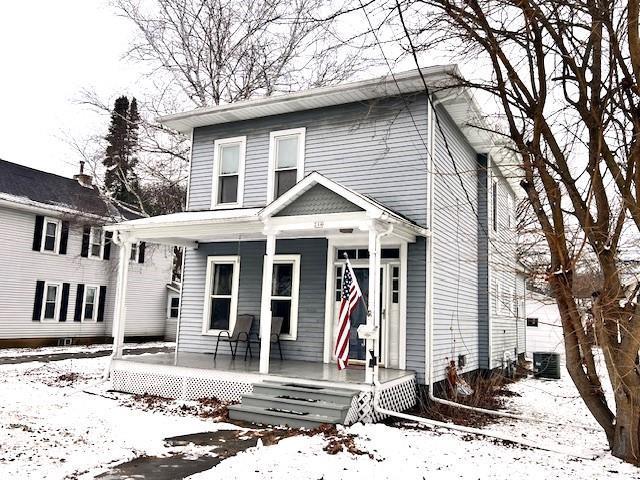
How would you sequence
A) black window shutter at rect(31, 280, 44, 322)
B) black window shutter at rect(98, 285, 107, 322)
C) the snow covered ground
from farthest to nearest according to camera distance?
1. black window shutter at rect(98, 285, 107, 322)
2. black window shutter at rect(31, 280, 44, 322)
3. the snow covered ground

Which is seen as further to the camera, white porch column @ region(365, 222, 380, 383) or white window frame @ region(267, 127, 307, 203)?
white window frame @ region(267, 127, 307, 203)

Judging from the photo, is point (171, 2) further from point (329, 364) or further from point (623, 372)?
point (623, 372)

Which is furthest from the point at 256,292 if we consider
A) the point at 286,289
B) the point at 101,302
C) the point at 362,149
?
the point at 101,302

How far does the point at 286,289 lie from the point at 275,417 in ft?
11.7

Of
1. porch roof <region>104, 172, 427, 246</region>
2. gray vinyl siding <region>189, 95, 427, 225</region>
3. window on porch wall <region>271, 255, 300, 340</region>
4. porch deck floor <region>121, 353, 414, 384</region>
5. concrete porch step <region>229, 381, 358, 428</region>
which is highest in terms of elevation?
gray vinyl siding <region>189, 95, 427, 225</region>

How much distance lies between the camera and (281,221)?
8578 millimetres

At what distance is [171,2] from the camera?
18.2m

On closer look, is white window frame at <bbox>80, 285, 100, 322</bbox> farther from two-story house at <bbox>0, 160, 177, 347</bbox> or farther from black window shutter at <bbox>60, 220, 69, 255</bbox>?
black window shutter at <bbox>60, 220, 69, 255</bbox>

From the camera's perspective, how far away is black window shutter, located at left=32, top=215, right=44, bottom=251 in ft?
61.1

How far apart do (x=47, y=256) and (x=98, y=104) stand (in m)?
5.97

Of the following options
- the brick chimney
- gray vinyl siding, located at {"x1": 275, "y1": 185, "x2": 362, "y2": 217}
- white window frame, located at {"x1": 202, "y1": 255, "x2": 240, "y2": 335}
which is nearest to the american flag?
gray vinyl siding, located at {"x1": 275, "y1": 185, "x2": 362, "y2": 217}

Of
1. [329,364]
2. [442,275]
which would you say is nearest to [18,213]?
[329,364]

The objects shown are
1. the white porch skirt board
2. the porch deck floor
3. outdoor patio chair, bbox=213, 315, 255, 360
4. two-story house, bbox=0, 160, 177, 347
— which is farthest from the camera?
two-story house, bbox=0, 160, 177, 347

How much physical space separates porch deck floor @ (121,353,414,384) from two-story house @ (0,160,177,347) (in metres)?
9.82
